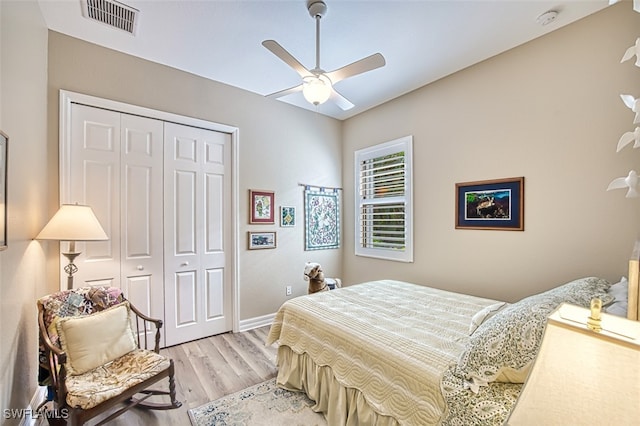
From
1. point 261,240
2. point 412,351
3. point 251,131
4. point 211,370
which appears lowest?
point 211,370

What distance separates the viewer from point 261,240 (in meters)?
3.58

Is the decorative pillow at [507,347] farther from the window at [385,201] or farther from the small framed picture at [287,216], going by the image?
the small framed picture at [287,216]

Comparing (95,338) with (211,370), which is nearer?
(95,338)

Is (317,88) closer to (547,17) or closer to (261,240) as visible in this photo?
(547,17)

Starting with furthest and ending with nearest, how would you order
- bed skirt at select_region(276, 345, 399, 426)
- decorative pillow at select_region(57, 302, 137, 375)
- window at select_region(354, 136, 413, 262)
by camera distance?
window at select_region(354, 136, 413, 262) → decorative pillow at select_region(57, 302, 137, 375) → bed skirt at select_region(276, 345, 399, 426)

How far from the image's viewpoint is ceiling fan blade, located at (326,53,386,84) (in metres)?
1.90

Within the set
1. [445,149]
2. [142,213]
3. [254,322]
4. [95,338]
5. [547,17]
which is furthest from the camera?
[254,322]

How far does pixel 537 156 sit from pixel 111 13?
12.4ft

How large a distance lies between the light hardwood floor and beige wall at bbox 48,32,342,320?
1.49 ft

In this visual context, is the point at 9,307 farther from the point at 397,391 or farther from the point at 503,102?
the point at 503,102

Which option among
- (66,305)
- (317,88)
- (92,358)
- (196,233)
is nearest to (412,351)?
(317,88)

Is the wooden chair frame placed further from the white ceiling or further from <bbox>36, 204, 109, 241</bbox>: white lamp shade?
the white ceiling

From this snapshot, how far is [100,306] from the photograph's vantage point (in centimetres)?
210

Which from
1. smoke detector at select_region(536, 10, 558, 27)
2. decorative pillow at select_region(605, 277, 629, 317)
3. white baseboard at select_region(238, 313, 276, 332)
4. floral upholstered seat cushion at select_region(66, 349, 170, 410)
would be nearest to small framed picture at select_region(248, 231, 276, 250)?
white baseboard at select_region(238, 313, 276, 332)
